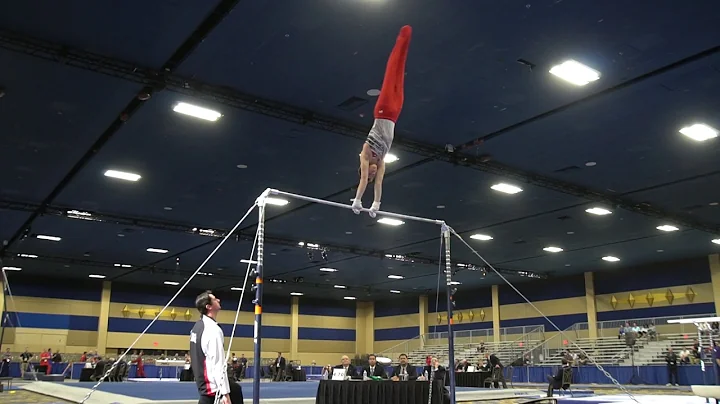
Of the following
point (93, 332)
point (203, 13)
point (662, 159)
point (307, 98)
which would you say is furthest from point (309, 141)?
point (93, 332)

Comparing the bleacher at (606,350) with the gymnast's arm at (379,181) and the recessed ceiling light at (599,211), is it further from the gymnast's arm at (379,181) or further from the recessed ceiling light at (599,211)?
the gymnast's arm at (379,181)

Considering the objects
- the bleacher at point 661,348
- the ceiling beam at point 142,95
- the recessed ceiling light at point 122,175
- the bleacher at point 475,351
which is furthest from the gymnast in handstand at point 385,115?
the bleacher at point 475,351

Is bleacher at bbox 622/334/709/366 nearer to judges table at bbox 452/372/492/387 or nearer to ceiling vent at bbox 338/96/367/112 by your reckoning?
judges table at bbox 452/372/492/387

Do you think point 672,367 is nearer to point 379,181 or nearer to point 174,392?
point 174,392


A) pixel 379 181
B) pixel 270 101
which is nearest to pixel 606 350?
pixel 270 101

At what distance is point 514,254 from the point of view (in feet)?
75.6

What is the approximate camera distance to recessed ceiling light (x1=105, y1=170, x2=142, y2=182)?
13.2m

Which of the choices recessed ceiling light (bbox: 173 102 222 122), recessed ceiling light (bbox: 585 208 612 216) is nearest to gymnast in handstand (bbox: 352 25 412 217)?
recessed ceiling light (bbox: 173 102 222 122)

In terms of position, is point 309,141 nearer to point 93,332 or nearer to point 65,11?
point 65,11

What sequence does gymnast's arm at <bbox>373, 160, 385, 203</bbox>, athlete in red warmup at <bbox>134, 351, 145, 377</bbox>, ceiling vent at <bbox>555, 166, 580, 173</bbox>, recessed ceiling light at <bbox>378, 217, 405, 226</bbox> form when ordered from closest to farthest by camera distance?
1. gymnast's arm at <bbox>373, 160, 385, 203</bbox>
2. ceiling vent at <bbox>555, 166, 580, 173</bbox>
3. recessed ceiling light at <bbox>378, 217, 405, 226</bbox>
4. athlete in red warmup at <bbox>134, 351, 145, 377</bbox>

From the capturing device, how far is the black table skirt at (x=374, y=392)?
972 centimetres

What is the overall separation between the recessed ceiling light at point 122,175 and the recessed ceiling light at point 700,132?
11735 mm

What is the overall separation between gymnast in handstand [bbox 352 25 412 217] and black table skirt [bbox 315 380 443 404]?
4693mm

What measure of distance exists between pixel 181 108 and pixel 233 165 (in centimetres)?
291
